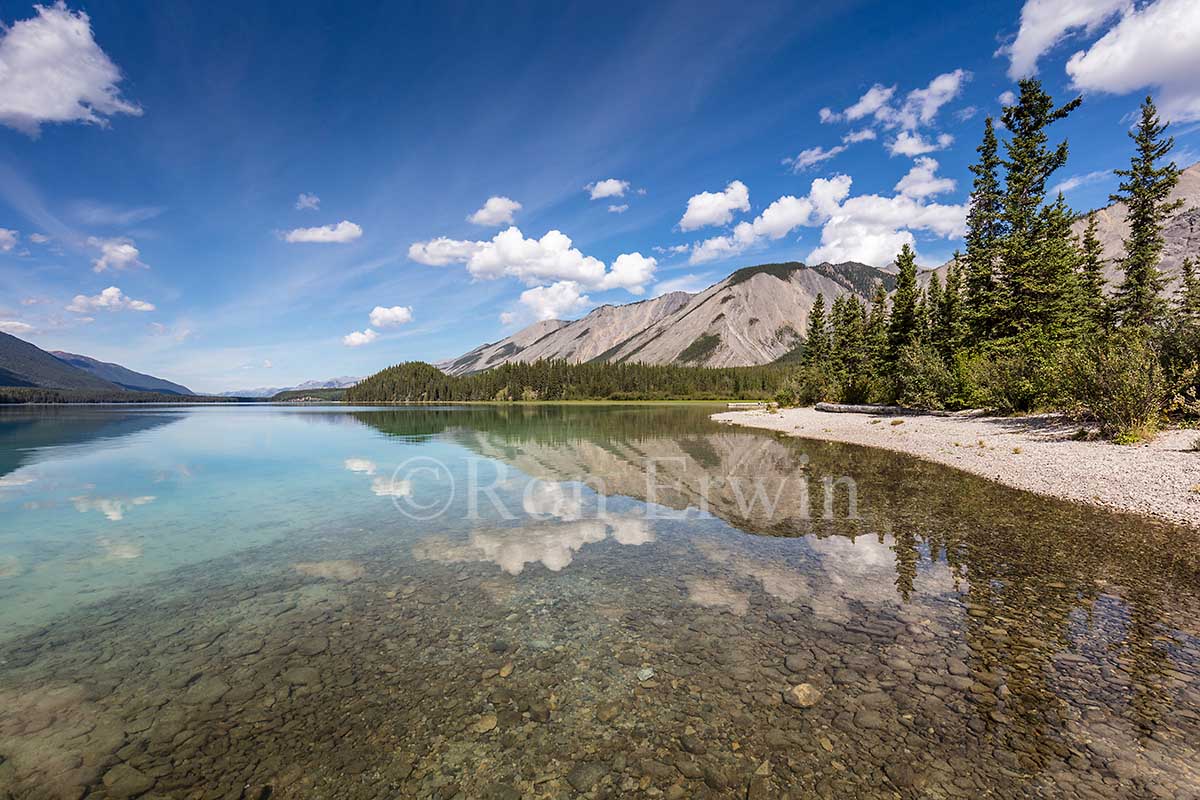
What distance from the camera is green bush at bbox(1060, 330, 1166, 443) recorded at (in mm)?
24156

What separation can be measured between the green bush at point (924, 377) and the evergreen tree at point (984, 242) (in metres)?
4.86

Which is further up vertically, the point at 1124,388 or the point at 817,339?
the point at 817,339

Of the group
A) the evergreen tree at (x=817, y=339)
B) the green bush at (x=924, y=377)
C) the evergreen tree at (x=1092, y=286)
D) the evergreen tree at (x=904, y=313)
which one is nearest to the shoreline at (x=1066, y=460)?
the green bush at (x=924, y=377)

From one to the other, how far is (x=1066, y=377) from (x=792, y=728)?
35.3 m

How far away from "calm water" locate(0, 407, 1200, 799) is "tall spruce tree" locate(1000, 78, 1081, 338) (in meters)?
39.5

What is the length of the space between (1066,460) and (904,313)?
47139mm

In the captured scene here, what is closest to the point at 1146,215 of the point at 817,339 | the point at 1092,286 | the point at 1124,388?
the point at 1092,286

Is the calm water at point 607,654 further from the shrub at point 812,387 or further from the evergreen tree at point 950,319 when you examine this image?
the shrub at point 812,387

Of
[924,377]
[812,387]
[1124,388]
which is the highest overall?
[924,377]

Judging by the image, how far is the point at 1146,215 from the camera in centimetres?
4756

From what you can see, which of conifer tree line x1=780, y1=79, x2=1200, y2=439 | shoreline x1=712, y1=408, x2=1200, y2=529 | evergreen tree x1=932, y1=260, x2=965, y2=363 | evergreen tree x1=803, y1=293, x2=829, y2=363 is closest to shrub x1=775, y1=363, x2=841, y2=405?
evergreen tree x1=803, y1=293, x2=829, y2=363

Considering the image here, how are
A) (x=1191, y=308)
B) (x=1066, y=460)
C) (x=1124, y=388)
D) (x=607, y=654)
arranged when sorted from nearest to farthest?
(x=607, y=654) < (x=1066, y=460) < (x=1124, y=388) < (x=1191, y=308)

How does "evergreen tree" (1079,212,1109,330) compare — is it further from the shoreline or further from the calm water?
the calm water

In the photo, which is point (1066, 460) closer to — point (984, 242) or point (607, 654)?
point (607, 654)
